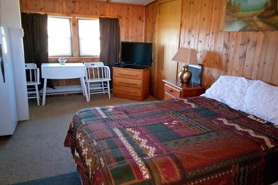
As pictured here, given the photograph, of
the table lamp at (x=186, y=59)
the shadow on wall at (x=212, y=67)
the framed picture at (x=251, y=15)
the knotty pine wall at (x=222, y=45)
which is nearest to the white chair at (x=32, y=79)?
the table lamp at (x=186, y=59)

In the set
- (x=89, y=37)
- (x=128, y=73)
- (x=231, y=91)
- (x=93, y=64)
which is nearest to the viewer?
(x=231, y=91)

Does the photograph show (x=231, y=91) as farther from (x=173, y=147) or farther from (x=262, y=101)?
(x=173, y=147)

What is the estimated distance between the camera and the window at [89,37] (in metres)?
4.80

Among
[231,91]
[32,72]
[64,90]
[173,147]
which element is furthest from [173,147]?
[32,72]

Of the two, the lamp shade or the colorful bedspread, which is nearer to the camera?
the colorful bedspread

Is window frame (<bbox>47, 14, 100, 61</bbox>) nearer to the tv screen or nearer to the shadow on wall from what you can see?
the tv screen

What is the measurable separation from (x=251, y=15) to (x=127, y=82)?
9.15 feet

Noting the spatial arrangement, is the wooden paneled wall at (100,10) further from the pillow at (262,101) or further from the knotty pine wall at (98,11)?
the pillow at (262,101)

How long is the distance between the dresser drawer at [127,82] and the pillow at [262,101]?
2599 millimetres

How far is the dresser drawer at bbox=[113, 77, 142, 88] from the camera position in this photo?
178 inches

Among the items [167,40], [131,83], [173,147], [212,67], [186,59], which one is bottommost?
[131,83]

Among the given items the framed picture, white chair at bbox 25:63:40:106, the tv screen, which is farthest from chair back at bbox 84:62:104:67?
the framed picture

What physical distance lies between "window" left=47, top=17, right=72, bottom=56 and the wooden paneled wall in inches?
8.3

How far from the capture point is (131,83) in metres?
4.57
